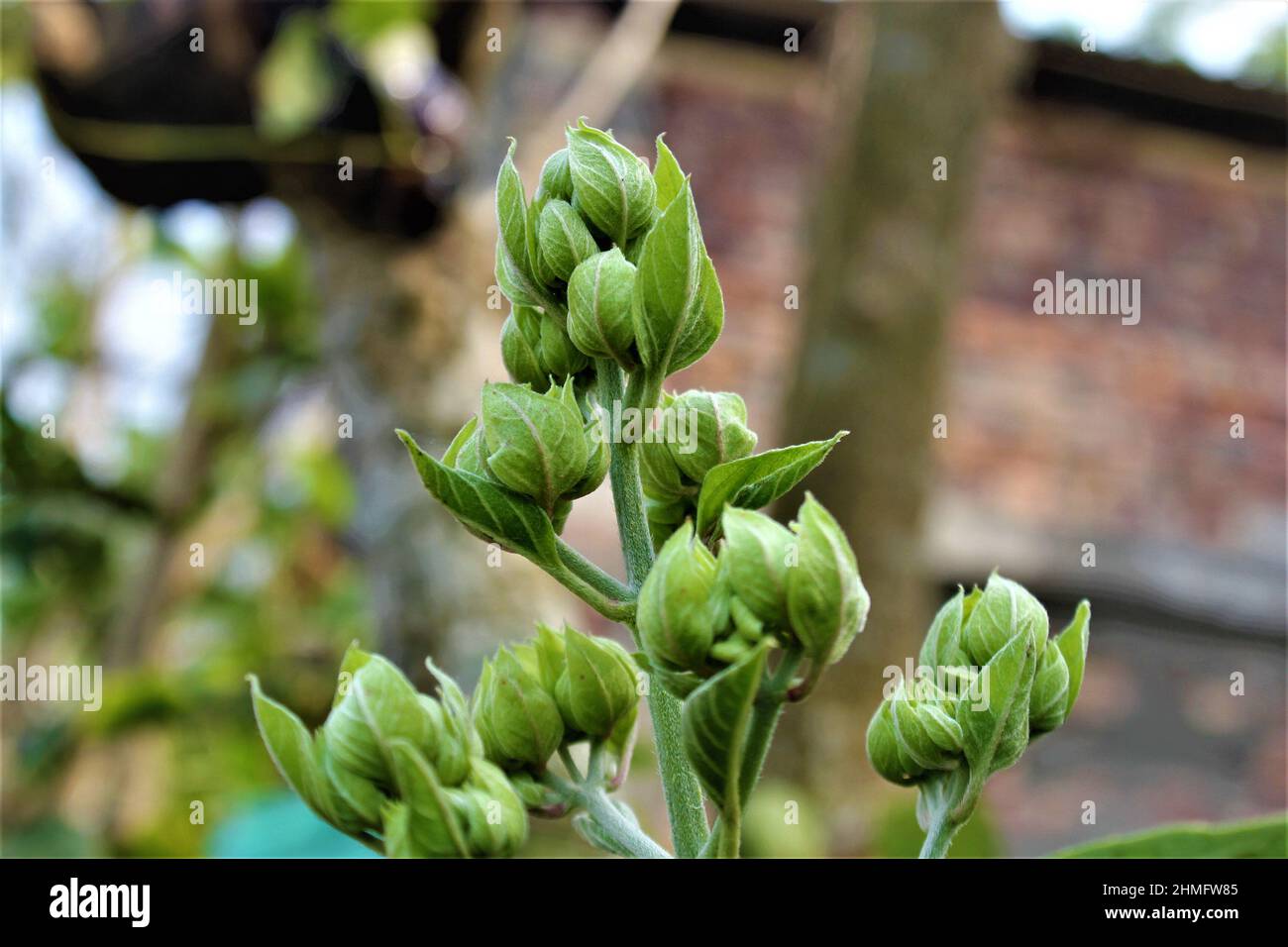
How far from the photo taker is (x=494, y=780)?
0.47 metres

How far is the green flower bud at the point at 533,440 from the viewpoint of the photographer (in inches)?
20.2

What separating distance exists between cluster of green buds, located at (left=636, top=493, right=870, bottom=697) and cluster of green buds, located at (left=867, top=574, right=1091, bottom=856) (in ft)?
0.29

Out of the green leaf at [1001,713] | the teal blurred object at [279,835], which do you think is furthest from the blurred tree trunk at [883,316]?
the green leaf at [1001,713]

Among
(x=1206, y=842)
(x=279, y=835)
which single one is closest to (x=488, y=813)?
(x=1206, y=842)

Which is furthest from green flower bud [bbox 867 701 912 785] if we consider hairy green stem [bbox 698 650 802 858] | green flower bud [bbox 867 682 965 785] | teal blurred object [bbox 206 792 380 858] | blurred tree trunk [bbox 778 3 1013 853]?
blurred tree trunk [bbox 778 3 1013 853]

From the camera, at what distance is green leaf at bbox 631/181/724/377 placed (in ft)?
1.65

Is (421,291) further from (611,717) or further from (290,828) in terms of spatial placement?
(611,717)

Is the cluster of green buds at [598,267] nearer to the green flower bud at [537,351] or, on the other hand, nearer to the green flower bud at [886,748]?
the green flower bud at [537,351]

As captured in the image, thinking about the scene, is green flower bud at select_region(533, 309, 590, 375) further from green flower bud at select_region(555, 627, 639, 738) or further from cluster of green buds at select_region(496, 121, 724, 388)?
green flower bud at select_region(555, 627, 639, 738)

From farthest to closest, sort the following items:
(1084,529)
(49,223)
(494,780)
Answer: (49,223) < (1084,529) < (494,780)

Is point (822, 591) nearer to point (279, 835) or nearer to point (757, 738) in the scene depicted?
point (757, 738)

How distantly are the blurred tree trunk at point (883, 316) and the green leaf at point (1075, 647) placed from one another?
63.5 inches
